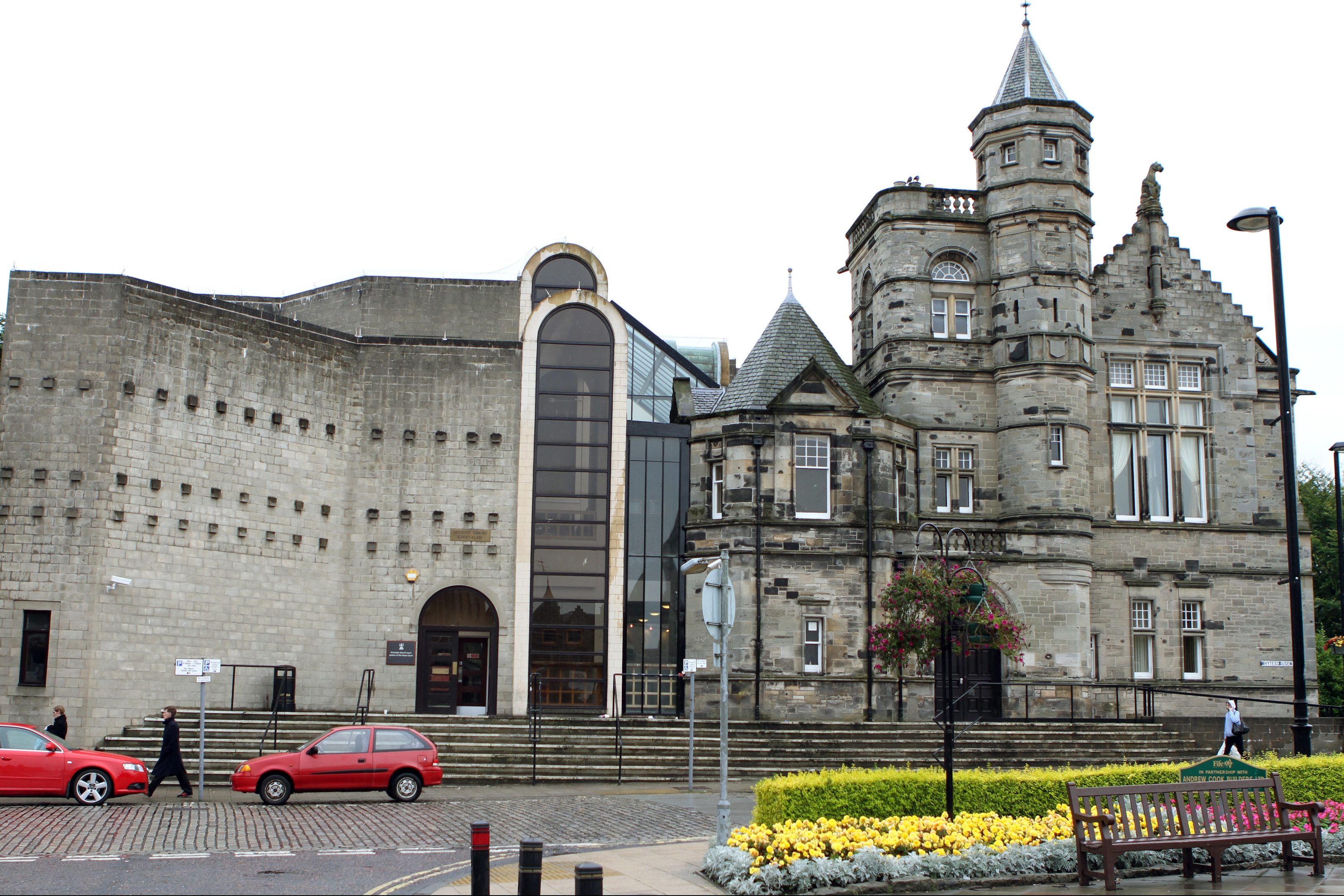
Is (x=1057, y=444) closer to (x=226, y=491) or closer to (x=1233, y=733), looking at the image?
(x=1233, y=733)

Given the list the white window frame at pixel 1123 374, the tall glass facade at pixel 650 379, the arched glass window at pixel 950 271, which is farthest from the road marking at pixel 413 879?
the white window frame at pixel 1123 374

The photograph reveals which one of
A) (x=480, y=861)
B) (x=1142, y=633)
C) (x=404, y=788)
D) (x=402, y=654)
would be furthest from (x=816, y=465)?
(x=480, y=861)

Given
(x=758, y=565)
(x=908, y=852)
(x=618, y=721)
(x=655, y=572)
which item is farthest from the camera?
(x=655, y=572)

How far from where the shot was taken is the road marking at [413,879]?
11.9 m

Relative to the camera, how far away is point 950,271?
112ft

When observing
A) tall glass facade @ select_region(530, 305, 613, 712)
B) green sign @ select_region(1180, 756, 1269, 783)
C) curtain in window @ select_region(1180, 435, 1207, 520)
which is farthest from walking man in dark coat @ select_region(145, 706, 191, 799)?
curtain in window @ select_region(1180, 435, 1207, 520)

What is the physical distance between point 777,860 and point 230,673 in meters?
19.0

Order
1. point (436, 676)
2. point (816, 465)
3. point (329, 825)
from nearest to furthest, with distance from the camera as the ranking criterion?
point (329, 825), point (436, 676), point (816, 465)

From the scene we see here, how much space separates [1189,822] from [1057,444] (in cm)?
2009

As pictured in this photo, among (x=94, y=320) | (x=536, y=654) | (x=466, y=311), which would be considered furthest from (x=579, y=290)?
(x=94, y=320)

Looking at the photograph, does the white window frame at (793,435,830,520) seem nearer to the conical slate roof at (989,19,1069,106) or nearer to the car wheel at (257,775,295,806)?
the conical slate roof at (989,19,1069,106)

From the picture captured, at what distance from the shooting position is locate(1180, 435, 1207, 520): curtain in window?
111ft

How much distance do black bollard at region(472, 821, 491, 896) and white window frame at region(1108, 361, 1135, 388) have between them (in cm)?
2784

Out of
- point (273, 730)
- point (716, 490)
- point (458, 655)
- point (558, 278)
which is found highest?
point (558, 278)
